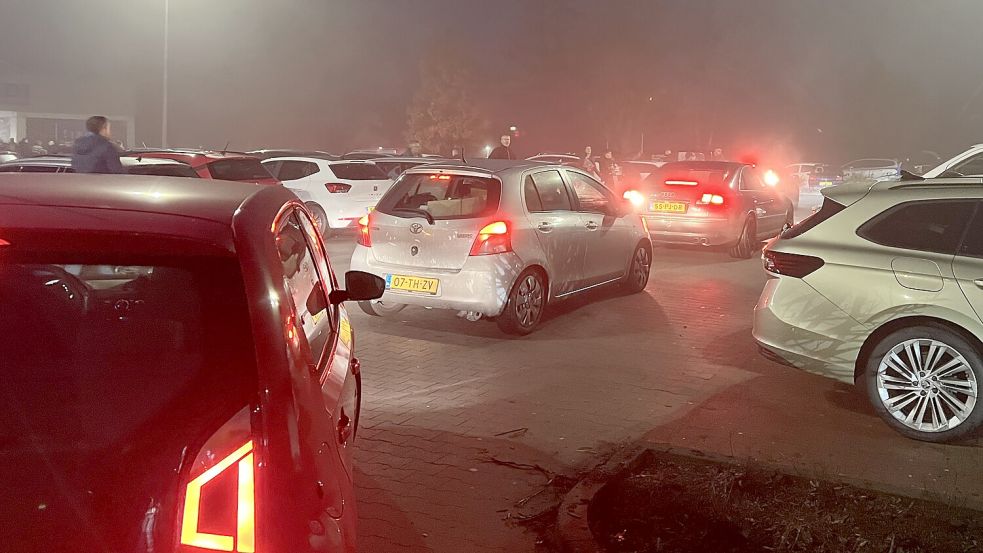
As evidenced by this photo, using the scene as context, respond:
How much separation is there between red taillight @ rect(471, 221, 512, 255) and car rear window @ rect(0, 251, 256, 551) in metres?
6.20

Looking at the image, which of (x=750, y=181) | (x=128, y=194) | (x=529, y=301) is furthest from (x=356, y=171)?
(x=128, y=194)

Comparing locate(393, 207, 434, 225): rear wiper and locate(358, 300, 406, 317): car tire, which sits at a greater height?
locate(393, 207, 434, 225): rear wiper

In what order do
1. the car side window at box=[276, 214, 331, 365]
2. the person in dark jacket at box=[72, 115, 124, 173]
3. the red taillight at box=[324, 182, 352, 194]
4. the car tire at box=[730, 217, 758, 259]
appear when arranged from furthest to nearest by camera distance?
1. the red taillight at box=[324, 182, 352, 194]
2. the car tire at box=[730, 217, 758, 259]
3. the person in dark jacket at box=[72, 115, 124, 173]
4. the car side window at box=[276, 214, 331, 365]

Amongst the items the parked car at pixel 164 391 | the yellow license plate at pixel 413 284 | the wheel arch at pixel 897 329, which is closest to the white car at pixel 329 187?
the yellow license plate at pixel 413 284

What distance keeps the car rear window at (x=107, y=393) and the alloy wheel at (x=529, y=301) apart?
6.59 meters

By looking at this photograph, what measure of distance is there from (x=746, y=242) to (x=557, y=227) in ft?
24.0

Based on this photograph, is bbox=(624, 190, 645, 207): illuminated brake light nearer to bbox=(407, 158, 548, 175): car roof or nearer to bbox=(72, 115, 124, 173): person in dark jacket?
bbox=(407, 158, 548, 175): car roof

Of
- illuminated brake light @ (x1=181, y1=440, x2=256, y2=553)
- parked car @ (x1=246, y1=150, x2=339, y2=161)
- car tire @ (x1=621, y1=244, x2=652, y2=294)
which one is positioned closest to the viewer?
illuminated brake light @ (x1=181, y1=440, x2=256, y2=553)

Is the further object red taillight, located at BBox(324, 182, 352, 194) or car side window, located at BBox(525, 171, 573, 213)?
red taillight, located at BBox(324, 182, 352, 194)

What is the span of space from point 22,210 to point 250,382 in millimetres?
794

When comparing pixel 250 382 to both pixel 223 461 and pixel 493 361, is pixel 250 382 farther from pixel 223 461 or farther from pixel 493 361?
pixel 493 361

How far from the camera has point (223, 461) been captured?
7.69 ft

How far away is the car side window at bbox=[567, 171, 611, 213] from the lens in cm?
1074

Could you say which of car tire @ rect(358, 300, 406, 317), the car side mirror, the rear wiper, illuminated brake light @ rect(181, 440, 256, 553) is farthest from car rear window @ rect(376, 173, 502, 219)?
illuminated brake light @ rect(181, 440, 256, 553)
